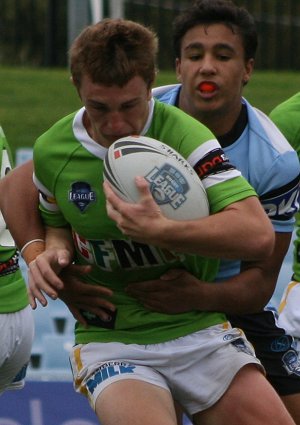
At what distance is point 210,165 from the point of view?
421 cm

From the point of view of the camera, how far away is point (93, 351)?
14.7 feet

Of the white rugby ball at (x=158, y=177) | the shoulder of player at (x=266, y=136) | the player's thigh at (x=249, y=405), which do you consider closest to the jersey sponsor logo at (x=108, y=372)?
the player's thigh at (x=249, y=405)

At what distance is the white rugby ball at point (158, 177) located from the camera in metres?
4.08

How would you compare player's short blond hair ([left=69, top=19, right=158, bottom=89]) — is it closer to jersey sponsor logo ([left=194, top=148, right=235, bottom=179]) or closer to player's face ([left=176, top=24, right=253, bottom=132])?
jersey sponsor logo ([left=194, top=148, right=235, bottom=179])

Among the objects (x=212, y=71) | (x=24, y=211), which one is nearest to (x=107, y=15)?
(x=212, y=71)

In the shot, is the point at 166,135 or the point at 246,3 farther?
the point at 246,3

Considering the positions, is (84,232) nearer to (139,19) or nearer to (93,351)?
(93,351)

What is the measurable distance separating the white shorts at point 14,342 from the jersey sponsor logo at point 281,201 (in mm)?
1467

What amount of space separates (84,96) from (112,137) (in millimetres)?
155

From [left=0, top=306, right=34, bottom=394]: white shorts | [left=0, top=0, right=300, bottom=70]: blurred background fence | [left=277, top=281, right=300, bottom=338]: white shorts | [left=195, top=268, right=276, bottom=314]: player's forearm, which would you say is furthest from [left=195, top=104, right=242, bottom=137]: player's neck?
[left=0, top=0, right=300, bottom=70]: blurred background fence

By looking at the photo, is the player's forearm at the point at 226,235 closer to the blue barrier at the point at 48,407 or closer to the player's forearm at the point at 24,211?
the player's forearm at the point at 24,211

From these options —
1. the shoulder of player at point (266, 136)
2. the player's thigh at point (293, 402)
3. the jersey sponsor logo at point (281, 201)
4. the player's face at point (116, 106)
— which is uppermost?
the player's face at point (116, 106)

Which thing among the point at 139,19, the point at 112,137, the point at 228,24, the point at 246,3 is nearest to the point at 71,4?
the point at 139,19

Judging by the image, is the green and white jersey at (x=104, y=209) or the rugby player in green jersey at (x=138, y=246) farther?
the green and white jersey at (x=104, y=209)
